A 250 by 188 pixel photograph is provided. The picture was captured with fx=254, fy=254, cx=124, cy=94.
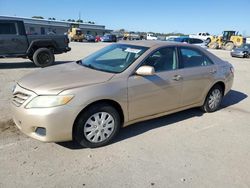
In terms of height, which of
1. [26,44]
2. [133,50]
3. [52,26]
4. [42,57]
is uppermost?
[133,50]

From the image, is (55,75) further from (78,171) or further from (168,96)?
(168,96)

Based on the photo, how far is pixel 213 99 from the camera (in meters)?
5.55

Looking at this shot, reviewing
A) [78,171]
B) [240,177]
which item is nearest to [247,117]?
[240,177]

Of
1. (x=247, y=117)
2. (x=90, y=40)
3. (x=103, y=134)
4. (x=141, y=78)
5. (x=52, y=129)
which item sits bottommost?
(x=90, y=40)

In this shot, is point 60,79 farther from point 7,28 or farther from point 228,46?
point 228,46

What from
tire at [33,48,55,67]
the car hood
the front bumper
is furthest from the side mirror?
tire at [33,48,55,67]

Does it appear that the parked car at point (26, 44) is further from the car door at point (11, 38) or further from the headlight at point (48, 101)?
the headlight at point (48, 101)

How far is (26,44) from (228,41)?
3268 cm

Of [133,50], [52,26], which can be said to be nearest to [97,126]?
[133,50]

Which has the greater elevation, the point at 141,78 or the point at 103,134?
the point at 141,78

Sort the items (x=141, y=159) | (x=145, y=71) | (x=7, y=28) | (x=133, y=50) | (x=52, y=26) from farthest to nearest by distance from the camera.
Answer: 1. (x=52, y=26)
2. (x=7, y=28)
3. (x=133, y=50)
4. (x=145, y=71)
5. (x=141, y=159)

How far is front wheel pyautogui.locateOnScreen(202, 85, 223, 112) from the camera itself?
5460 mm

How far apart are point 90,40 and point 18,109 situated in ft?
157

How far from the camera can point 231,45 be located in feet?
113
